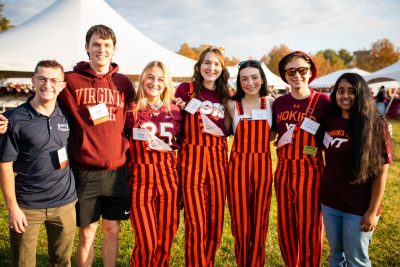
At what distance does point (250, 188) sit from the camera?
9.64 ft

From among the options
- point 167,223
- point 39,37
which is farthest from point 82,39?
point 167,223

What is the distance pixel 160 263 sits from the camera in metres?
2.91

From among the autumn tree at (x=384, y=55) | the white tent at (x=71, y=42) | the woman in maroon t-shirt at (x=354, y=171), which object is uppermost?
the autumn tree at (x=384, y=55)

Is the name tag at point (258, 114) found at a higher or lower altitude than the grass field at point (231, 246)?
higher

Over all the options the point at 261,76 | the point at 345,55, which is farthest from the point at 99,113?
the point at 345,55

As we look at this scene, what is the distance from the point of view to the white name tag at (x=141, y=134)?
2.84m

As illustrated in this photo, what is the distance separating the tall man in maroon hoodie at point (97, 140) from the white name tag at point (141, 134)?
4.2 inches

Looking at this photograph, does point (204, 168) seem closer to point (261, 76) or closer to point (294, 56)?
point (261, 76)

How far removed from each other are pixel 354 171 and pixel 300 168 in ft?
1.76

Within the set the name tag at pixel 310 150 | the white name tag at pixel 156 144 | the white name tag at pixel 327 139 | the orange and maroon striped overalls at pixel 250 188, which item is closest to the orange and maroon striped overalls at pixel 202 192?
the orange and maroon striped overalls at pixel 250 188

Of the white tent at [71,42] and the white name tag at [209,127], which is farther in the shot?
the white tent at [71,42]

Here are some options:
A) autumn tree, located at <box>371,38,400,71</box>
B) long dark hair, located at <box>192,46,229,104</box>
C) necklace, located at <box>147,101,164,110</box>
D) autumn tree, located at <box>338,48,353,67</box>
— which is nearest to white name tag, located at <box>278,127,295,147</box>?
long dark hair, located at <box>192,46,229,104</box>

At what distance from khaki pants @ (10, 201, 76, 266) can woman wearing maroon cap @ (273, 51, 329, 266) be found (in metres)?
1.83

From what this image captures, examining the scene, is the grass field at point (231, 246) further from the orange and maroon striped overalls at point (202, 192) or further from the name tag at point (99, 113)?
the name tag at point (99, 113)
